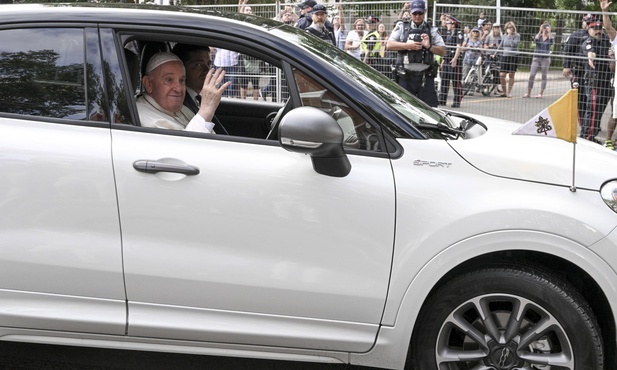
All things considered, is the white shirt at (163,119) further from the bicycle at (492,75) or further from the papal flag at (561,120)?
the bicycle at (492,75)

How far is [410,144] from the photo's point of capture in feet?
10.1

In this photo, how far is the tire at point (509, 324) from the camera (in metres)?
2.98

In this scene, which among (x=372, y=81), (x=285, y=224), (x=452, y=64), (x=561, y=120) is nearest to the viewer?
(x=285, y=224)

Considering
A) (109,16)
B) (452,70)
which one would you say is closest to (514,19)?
(452,70)

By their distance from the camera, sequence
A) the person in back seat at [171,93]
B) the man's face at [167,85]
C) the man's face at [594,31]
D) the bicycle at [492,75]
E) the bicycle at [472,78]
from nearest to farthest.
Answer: the person in back seat at [171,93], the man's face at [167,85], the man's face at [594,31], the bicycle at [472,78], the bicycle at [492,75]

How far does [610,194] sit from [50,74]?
246 cm

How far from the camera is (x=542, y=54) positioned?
9594mm

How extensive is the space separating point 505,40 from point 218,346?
8.01 meters

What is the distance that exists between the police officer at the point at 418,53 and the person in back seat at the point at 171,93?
5322 millimetres

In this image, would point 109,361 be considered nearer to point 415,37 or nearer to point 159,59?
point 159,59

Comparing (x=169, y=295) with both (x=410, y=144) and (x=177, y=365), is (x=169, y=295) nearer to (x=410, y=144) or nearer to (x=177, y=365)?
(x=177, y=365)

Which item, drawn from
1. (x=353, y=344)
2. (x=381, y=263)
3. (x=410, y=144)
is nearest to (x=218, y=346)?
(x=353, y=344)

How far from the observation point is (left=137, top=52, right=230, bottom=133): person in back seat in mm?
3305

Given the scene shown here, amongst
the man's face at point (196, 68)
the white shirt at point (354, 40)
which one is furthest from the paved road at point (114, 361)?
the white shirt at point (354, 40)
